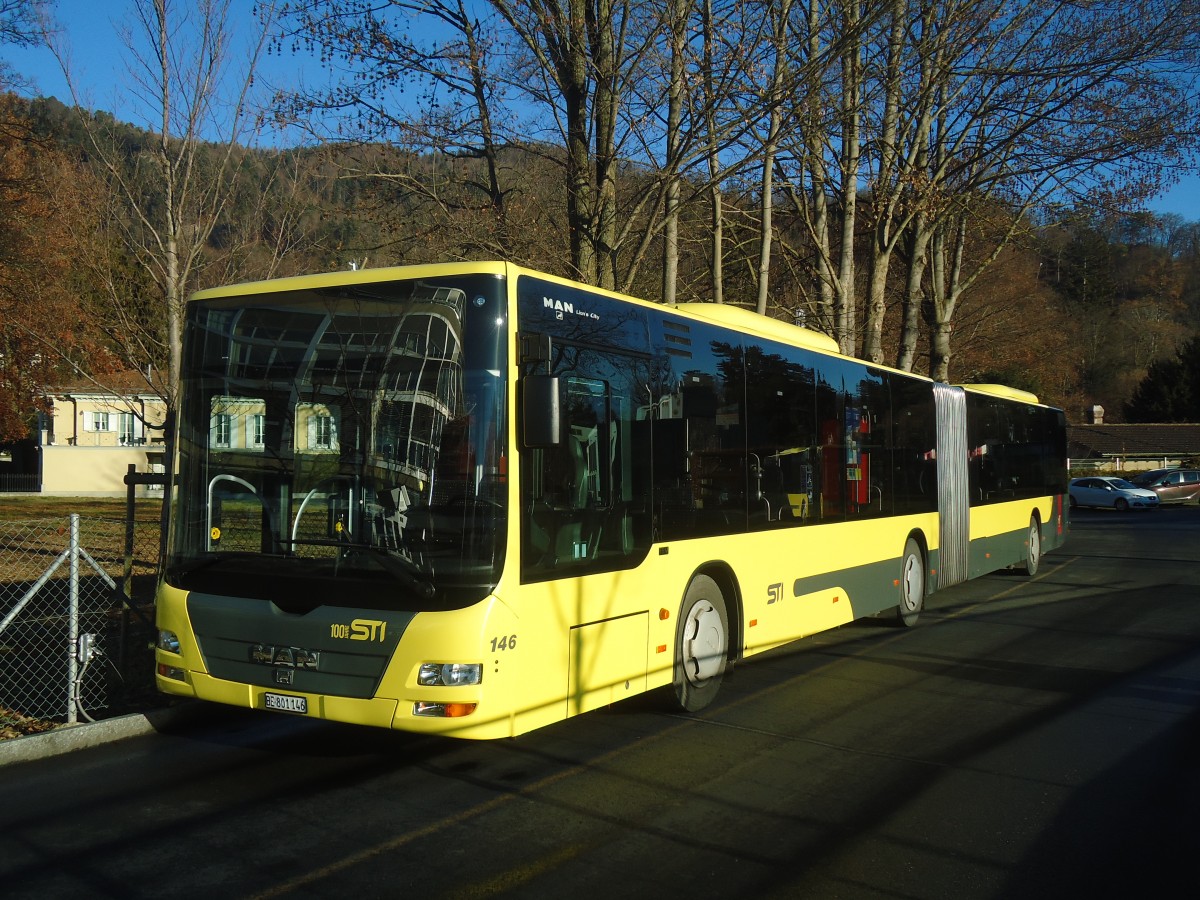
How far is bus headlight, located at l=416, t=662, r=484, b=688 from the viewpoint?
5953mm

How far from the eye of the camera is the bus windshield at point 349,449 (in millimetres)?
6082

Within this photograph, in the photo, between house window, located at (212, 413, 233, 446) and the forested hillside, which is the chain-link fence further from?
the forested hillside

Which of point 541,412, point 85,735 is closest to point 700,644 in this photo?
point 541,412

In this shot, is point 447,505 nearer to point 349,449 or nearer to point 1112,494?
point 349,449

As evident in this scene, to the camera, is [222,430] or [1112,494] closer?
[222,430]

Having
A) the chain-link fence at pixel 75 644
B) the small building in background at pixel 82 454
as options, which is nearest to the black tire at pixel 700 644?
the chain-link fence at pixel 75 644

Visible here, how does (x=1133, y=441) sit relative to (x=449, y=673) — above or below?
above

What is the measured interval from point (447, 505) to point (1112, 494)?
4618 cm

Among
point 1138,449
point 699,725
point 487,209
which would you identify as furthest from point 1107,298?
point 699,725

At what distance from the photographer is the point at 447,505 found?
6.07 m

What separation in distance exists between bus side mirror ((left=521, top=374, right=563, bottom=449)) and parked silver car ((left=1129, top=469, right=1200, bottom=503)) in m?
49.2

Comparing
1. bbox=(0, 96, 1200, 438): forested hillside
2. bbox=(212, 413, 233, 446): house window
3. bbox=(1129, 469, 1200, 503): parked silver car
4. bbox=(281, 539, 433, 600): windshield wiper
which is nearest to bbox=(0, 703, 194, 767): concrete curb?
bbox=(212, 413, 233, 446): house window

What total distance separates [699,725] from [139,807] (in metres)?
3.93

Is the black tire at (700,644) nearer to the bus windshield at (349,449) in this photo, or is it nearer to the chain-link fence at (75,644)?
the bus windshield at (349,449)
